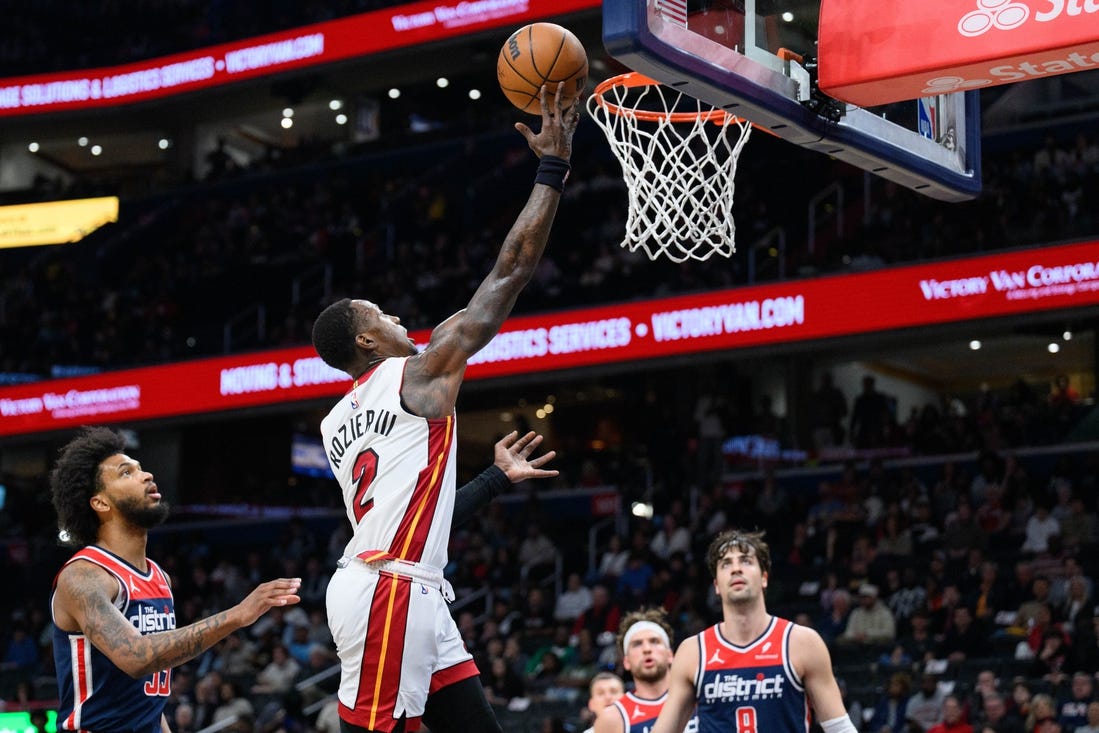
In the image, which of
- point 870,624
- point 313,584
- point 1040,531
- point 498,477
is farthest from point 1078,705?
point 313,584

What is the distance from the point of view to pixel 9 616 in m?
22.0

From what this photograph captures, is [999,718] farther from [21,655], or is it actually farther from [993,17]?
[21,655]

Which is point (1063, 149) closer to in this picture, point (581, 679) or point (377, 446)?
point (581, 679)

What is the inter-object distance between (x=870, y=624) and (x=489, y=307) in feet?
32.1

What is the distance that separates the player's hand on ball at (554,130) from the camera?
15.0 feet

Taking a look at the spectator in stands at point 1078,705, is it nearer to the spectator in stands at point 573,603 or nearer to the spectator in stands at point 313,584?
the spectator in stands at point 573,603

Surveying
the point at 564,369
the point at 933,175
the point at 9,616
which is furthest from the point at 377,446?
the point at 9,616

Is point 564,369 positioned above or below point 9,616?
above

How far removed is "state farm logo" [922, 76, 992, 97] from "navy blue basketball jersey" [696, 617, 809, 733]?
205 centimetres

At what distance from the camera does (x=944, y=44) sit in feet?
18.1

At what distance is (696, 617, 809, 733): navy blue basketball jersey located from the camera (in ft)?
18.6

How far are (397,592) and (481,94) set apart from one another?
23.0 m

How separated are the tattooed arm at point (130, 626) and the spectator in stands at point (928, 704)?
27.1ft

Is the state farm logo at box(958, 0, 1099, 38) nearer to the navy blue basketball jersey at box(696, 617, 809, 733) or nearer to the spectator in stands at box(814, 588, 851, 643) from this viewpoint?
the navy blue basketball jersey at box(696, 617, 809, 733)
